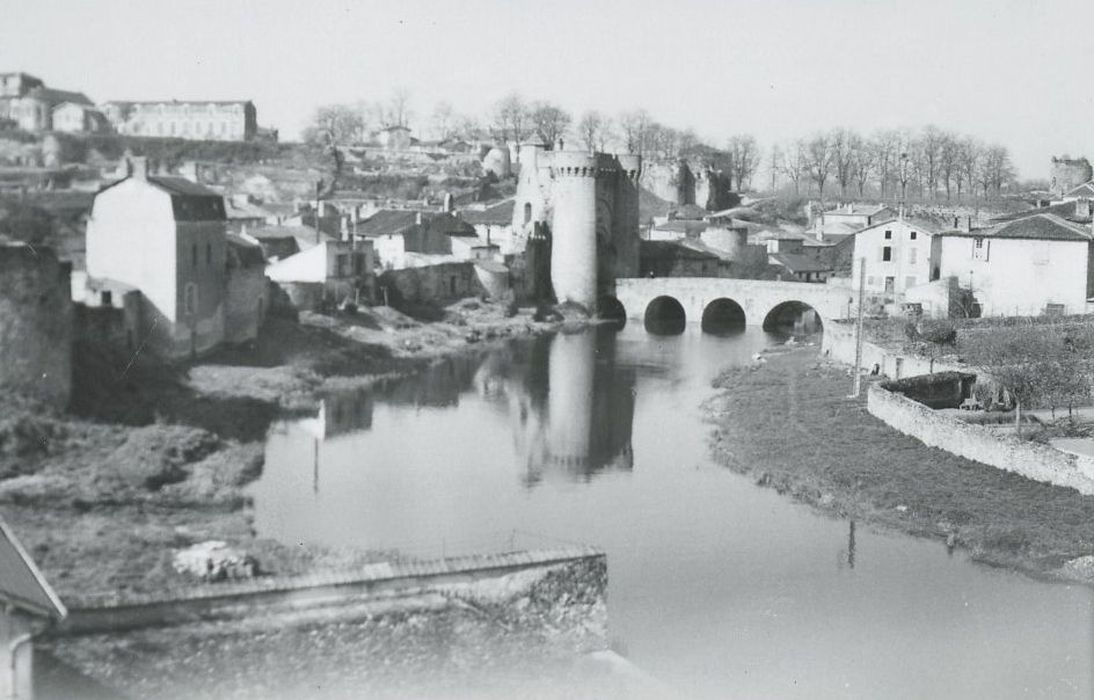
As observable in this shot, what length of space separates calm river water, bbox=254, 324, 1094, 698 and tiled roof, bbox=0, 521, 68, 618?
217 inches

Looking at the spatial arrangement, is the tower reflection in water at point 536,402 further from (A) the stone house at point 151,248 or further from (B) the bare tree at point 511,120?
(B) the bare tree at point 511,120

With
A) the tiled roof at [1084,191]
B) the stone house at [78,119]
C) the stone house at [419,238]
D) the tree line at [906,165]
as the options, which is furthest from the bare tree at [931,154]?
the stone house at [78,119]

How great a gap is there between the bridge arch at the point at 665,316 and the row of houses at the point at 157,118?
79.5ft

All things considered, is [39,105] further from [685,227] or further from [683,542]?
[683,542]

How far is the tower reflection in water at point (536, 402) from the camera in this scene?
22.1m

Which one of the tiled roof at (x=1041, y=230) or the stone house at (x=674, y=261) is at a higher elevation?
the tiled roof at (x=1041, y=230)

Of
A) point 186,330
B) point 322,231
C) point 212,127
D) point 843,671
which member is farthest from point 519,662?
point 212,127

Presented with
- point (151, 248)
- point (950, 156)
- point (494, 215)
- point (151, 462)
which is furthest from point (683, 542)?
point (950, 156)

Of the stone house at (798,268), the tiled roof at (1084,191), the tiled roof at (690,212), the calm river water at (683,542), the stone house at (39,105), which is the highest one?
the stone house at (39,105)

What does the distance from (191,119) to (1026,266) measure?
4843 centimetres

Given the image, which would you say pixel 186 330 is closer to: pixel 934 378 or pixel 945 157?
pixel 934 378

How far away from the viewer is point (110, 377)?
71.3ft

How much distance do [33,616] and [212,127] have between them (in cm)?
6267

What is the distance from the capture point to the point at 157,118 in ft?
215
